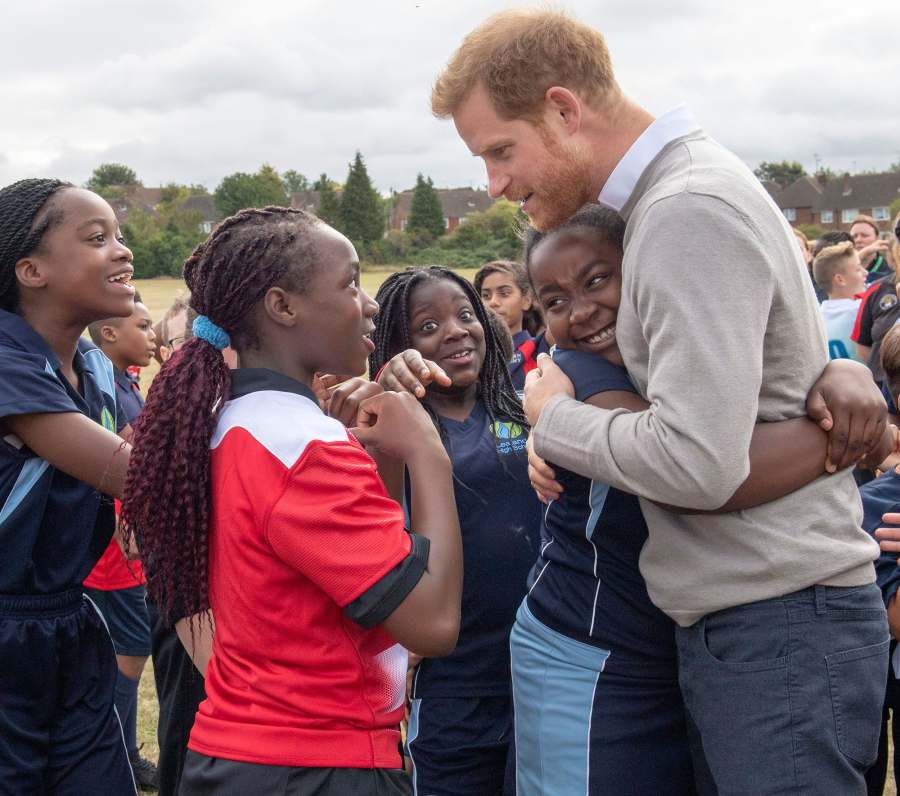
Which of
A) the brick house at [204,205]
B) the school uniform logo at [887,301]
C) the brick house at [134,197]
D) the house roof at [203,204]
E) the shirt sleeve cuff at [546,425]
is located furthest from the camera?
the brick house at [134,197]

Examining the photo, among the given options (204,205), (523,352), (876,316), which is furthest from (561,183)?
(204,205)

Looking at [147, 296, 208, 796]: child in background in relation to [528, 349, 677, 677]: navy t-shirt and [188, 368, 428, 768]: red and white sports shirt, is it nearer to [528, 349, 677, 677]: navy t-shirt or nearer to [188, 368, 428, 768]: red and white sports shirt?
[188, 368, 428, 768]: red and white sports shirt

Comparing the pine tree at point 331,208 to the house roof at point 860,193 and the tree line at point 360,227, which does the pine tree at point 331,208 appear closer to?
the tree line at point 360,227

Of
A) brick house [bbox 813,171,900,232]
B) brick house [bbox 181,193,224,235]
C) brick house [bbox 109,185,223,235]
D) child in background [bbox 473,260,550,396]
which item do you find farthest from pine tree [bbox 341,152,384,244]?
child in background [bbox 473,260,550,396]

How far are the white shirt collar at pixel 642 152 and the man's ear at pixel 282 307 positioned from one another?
0.75 m

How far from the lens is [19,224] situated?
2.83 m

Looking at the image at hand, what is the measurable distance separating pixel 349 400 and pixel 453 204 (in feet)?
274

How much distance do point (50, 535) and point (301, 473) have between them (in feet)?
4.52

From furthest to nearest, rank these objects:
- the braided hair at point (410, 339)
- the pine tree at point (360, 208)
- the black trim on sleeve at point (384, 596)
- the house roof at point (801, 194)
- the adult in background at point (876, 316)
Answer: the house roof at point (801, 194), the pine tree at point (360, 208), the adult in background at point (876, 316), the braided hair at point (410, 339), the black trim on sleeve at point (384, 596)

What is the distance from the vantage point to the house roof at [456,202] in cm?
8250

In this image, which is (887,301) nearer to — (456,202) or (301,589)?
(301,589)

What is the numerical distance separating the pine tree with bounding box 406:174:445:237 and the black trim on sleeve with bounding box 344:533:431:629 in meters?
59.1

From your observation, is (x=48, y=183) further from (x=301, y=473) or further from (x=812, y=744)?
(x=812, y=744)

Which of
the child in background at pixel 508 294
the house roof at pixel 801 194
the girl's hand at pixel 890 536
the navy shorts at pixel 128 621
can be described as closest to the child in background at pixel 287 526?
the girl's hand at pixel 890 536
